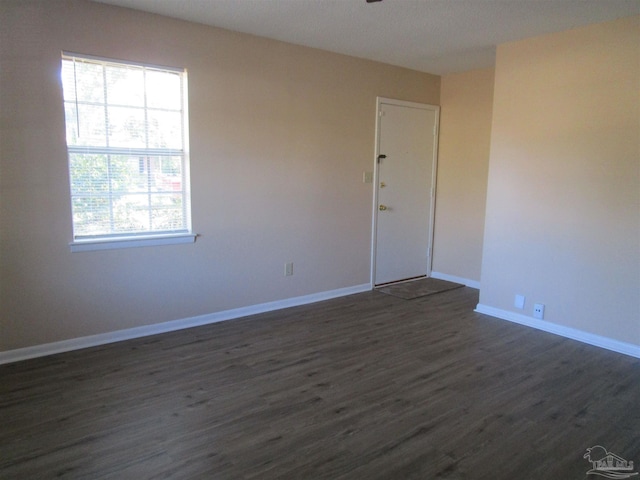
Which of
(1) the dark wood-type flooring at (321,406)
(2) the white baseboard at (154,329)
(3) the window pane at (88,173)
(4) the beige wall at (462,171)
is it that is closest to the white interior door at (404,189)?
(4) the beige wall at (462,171)

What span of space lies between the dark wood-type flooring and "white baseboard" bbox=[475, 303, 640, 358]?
10 cm

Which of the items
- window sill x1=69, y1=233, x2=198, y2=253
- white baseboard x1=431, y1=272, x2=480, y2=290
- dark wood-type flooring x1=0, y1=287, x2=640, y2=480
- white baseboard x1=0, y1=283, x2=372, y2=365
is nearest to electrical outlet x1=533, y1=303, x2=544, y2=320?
dark wood-type flooring x1=0, y1=287, x2=640, y2=480

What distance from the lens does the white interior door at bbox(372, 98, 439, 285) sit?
5109 mm

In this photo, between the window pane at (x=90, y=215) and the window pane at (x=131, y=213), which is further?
the window pane at (x=131, y=213)

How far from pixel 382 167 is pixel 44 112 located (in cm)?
334

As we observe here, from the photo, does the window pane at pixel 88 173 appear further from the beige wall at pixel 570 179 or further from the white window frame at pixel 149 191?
the beige wall at pixel 570 179

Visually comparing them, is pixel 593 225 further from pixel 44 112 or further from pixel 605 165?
pixel 44 112

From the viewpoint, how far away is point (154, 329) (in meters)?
3.71

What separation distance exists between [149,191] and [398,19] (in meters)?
2.40

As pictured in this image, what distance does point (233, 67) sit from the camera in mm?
3854

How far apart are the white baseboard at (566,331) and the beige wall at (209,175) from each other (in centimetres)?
149

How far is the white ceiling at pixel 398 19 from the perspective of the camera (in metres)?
3.10

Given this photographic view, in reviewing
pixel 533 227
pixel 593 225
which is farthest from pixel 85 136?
pixel 593 225

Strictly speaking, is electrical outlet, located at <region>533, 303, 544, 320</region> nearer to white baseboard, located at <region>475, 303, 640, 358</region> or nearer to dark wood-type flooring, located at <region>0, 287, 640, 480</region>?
white baseboard, located at <region>475, 303, 640, 358</region>
